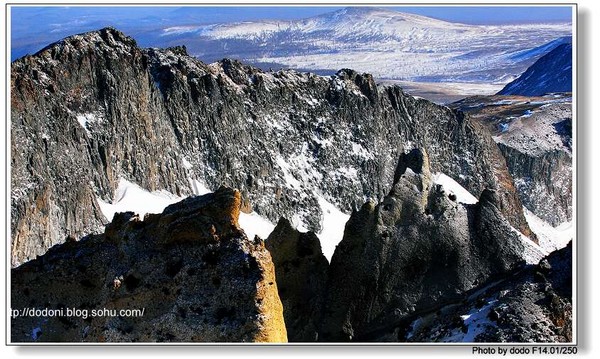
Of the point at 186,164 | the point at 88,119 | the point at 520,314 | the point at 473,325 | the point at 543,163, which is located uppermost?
the point at 88,119

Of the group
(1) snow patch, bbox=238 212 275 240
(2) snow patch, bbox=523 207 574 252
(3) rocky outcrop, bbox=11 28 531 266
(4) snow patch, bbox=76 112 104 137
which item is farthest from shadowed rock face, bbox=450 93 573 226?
(4) snow patch, bbox=76 112 104 137

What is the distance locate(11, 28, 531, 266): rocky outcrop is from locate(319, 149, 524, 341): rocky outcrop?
44020mm

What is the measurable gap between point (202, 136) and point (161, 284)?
12140 centimetres

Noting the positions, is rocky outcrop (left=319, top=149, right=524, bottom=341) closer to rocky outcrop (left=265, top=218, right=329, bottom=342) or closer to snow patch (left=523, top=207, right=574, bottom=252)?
rocky outcrop (left=265, top=218, right=329, bottom=342)

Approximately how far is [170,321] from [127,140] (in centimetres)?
10700

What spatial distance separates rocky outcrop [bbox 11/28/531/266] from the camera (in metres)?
117

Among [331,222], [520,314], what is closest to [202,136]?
[331,222]

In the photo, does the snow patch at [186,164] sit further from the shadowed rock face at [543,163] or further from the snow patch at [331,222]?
the shadowed rock face at [543,163]

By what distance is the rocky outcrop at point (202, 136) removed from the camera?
384 ft

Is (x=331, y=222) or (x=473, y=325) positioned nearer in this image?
(x=473, y=325)

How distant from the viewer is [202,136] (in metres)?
158

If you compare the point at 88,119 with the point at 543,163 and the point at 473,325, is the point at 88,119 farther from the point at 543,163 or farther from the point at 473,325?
the point at 473,325
